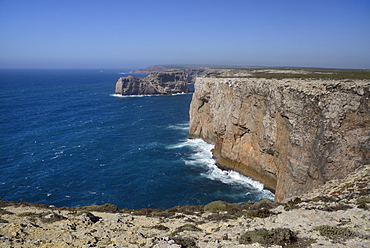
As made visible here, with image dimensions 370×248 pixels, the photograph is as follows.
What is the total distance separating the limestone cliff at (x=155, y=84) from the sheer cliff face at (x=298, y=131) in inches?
4548

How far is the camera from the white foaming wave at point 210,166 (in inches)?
1747

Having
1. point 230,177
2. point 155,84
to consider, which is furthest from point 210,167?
point 155,84

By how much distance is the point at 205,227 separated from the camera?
1745 cm

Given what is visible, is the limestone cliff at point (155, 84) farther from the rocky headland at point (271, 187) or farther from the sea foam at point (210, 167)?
the rocky headland at point (271, 187)

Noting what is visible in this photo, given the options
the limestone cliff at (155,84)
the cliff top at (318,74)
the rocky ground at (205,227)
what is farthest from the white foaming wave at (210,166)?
the limestone cliff at (155,84)

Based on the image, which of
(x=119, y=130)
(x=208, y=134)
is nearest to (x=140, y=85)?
(x=119, y=130)

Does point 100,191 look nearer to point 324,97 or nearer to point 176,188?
point 176,188

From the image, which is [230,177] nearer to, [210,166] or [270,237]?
[210,166]

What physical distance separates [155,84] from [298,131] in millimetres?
140506

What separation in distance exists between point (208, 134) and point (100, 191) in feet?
110

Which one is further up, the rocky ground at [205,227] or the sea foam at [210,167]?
the rocky ground at [205,227]

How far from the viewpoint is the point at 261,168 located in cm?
4347

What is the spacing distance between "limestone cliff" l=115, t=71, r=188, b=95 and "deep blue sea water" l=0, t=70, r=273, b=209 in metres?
64.0

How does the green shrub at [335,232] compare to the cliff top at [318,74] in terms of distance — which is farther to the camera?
the cliff top at [318,74]
